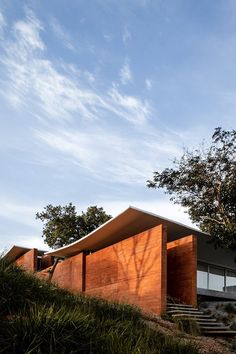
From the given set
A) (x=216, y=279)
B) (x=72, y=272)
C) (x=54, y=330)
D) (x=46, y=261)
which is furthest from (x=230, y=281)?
(x=54, y=330)

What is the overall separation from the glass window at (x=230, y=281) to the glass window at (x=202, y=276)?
1530 millimetres

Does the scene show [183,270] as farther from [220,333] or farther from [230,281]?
[230,281]

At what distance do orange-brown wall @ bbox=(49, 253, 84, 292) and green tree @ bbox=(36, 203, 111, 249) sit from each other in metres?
9.06

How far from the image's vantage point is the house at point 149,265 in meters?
17.2

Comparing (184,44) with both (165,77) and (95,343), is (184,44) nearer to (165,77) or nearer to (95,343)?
(165,77)

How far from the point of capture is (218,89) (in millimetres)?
11789

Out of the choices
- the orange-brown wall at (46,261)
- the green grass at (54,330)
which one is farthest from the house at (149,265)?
the orange-brown wall at (46,261)

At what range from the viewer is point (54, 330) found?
20.3 feet

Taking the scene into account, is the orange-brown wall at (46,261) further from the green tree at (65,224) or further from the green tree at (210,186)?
the green tree at (210,186)

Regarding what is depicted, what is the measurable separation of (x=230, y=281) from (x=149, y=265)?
9710 millimetres

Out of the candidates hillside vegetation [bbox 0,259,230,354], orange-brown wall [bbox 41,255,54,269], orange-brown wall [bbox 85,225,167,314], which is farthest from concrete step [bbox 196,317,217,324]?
orange-brown wall [bbox 41,255,54,269]

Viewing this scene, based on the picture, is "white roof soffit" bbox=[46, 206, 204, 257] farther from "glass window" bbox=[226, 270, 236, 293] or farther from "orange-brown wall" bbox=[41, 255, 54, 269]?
"orange-brown wall" bbox=[41, 255, 54, 269]

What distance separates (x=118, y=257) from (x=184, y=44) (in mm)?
11742

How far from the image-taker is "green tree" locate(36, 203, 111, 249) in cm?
3878
